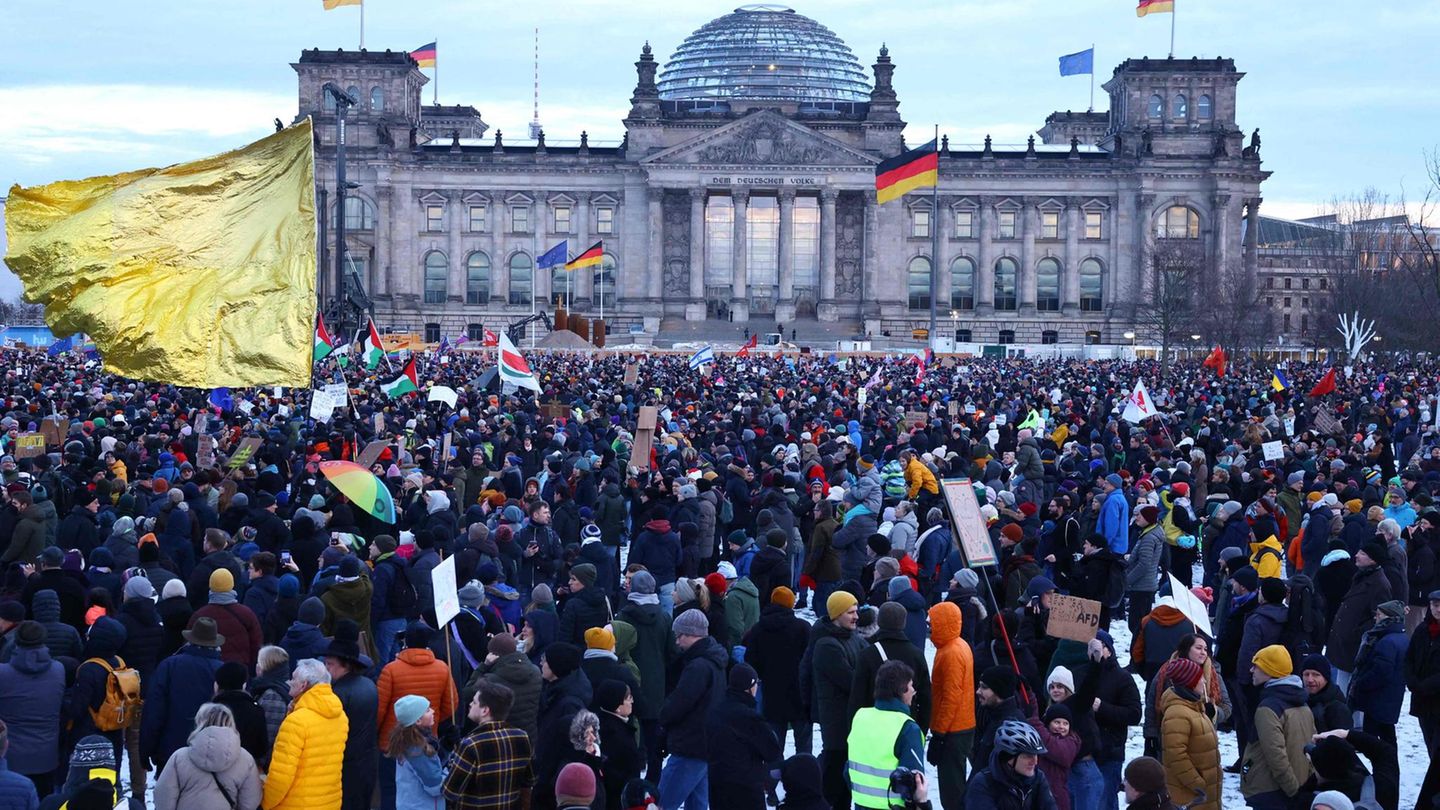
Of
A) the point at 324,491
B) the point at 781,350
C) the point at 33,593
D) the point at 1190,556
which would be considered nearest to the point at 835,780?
the point at 33,593

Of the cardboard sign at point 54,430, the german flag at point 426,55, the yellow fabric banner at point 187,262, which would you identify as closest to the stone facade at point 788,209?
the german flag at point 426,55

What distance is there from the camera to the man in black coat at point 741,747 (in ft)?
31.6

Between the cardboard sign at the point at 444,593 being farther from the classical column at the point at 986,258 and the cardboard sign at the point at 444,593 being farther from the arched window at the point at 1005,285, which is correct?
the arched window at the point at 1005,285

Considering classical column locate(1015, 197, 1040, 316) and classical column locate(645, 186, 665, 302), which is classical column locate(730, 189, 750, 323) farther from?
classical column locate(1015, 197, 1040, 316)

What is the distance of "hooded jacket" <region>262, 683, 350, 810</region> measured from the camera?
890cm

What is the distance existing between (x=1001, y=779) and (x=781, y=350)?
2856 inches

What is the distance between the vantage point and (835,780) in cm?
1100

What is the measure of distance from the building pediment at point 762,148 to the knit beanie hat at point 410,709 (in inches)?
3614

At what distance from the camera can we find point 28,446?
2192cm

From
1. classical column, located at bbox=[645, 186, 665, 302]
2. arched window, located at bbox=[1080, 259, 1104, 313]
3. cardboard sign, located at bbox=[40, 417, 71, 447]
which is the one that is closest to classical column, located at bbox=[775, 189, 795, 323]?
classical column, located at bbox=[645, 186, 665, 302]

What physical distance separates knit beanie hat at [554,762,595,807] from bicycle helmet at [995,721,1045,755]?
82.9 inches

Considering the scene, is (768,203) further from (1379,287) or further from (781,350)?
(1379,287)

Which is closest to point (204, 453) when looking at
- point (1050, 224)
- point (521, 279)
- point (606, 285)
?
point (606, 285)

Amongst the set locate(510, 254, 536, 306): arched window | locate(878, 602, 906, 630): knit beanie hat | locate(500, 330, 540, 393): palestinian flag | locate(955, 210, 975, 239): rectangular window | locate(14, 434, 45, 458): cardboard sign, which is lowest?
locate(878, 602, 906, 630): knit beanie hat
